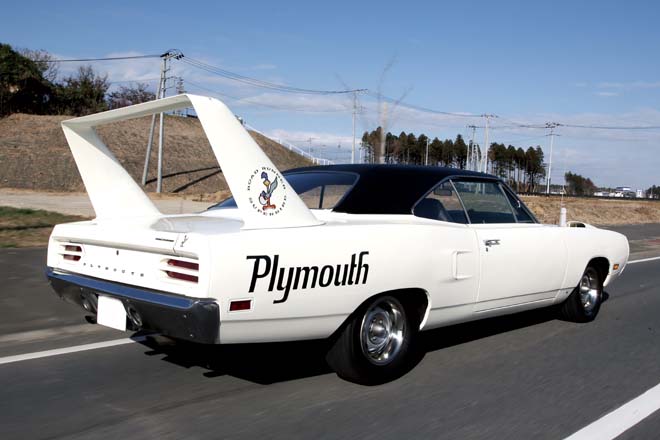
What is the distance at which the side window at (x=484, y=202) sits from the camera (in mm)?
Answer: 5273

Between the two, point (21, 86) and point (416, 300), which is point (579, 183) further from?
point (416, 300)

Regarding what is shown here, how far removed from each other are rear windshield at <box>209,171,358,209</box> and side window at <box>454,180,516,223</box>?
942 mm

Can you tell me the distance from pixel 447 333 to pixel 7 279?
16.2ft

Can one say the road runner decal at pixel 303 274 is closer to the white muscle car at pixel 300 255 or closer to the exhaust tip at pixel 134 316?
the white muscle car at pixel 300 255

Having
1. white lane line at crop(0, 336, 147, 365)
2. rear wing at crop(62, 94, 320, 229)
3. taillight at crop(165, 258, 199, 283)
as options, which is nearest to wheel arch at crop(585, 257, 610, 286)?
rear wing at crop(62, 94, 320, 229)

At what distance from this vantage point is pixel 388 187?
4820 millimetres

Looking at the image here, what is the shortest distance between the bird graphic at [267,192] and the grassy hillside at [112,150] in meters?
39.3

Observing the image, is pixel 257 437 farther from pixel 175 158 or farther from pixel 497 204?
pixel 175 158

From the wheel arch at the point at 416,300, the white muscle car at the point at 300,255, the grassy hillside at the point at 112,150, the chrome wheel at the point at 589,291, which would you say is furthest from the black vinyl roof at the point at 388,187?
the grassy hillside at the point at 112,150

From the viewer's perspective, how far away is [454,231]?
477 cm

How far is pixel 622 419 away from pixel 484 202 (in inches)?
85.9

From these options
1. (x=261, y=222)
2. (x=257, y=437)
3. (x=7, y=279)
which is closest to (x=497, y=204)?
(x=261, y=222)

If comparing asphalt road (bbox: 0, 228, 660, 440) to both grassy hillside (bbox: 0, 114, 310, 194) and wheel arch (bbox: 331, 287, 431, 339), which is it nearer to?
wheel arch (bbox: 331, 287, 431, 339)

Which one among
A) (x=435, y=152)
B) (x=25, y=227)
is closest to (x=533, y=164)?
(x=435, y=152)
